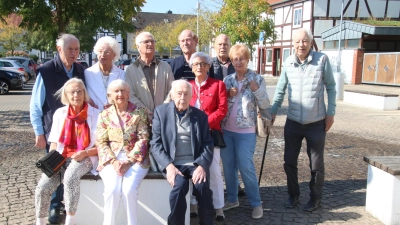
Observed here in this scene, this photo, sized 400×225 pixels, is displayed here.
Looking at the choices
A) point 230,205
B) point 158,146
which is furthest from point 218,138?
point 230,205

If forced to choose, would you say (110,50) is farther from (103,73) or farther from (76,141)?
(76,141)

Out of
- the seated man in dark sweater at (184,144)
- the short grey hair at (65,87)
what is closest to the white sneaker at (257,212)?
the seated man in dark sweater at (184,144)

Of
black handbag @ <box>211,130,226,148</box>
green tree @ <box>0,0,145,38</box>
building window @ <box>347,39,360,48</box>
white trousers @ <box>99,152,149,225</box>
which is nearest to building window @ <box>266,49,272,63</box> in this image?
building window @ <box>347,39,360,48</box>

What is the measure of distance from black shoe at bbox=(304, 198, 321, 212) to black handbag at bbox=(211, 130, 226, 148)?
4.33 feet

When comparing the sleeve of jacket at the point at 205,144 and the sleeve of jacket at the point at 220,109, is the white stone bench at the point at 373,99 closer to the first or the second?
the sleeve of jacket at the point at 220,109

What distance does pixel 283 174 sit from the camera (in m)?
5.87

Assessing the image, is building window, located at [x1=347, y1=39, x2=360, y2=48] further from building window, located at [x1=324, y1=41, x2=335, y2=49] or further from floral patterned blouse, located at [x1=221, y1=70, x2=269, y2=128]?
floral patterned blouse, located at [x1=221, y1=70, x2=269, y2=128]

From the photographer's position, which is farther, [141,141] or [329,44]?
[329,44]

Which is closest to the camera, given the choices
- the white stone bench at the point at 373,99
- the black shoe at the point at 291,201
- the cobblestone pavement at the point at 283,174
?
the cobblestone pavement at the point at 283,174

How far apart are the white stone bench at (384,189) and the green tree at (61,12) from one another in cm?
684

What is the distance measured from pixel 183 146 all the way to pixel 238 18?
20.6m

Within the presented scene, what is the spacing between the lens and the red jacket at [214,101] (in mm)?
4105

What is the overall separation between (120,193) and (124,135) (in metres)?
0.59

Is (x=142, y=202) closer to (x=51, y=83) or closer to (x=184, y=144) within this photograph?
(x=184, y=144)
